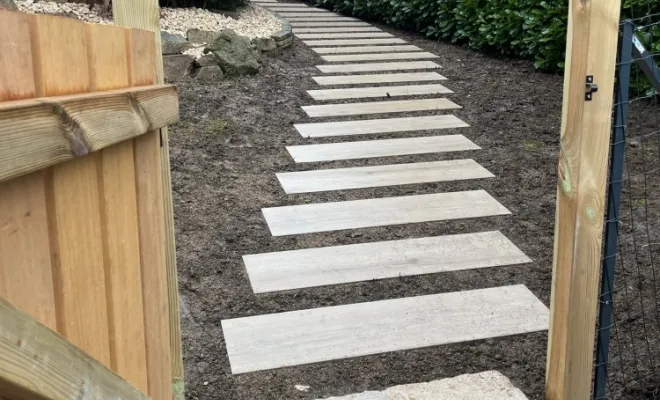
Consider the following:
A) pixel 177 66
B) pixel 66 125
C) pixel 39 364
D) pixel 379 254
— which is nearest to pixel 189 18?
pixel 177 66

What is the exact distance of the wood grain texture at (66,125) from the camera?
112cm

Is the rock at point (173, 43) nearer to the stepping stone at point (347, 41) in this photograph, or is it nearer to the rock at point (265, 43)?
the rock at point (265, 43)

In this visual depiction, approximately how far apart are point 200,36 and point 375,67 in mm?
1825

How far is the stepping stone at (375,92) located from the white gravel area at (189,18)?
1.45 metres

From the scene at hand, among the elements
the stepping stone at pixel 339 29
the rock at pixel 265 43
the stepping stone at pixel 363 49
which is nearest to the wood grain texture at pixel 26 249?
the rock at pixel 265 43

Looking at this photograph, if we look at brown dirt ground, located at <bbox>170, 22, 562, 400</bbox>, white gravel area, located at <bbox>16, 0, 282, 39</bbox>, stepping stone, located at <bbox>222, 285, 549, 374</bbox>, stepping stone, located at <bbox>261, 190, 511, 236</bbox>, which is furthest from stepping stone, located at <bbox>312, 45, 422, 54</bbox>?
stepping stone, located at <bbox>222, 285, 549, 374</bbox>

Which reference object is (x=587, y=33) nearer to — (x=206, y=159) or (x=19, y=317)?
(x=19, y=317)

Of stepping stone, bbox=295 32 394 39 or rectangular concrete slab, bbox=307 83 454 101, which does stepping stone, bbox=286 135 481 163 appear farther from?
stepping stone, bbox=295 32 394 39

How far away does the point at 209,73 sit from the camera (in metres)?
6.64

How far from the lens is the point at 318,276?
362 cm

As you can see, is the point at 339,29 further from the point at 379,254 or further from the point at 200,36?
the point at 379,254

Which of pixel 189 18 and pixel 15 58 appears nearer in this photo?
pixel 15 58

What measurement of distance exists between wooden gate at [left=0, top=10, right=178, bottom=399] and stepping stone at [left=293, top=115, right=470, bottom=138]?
3.88m

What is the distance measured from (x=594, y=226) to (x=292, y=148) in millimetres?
3332
